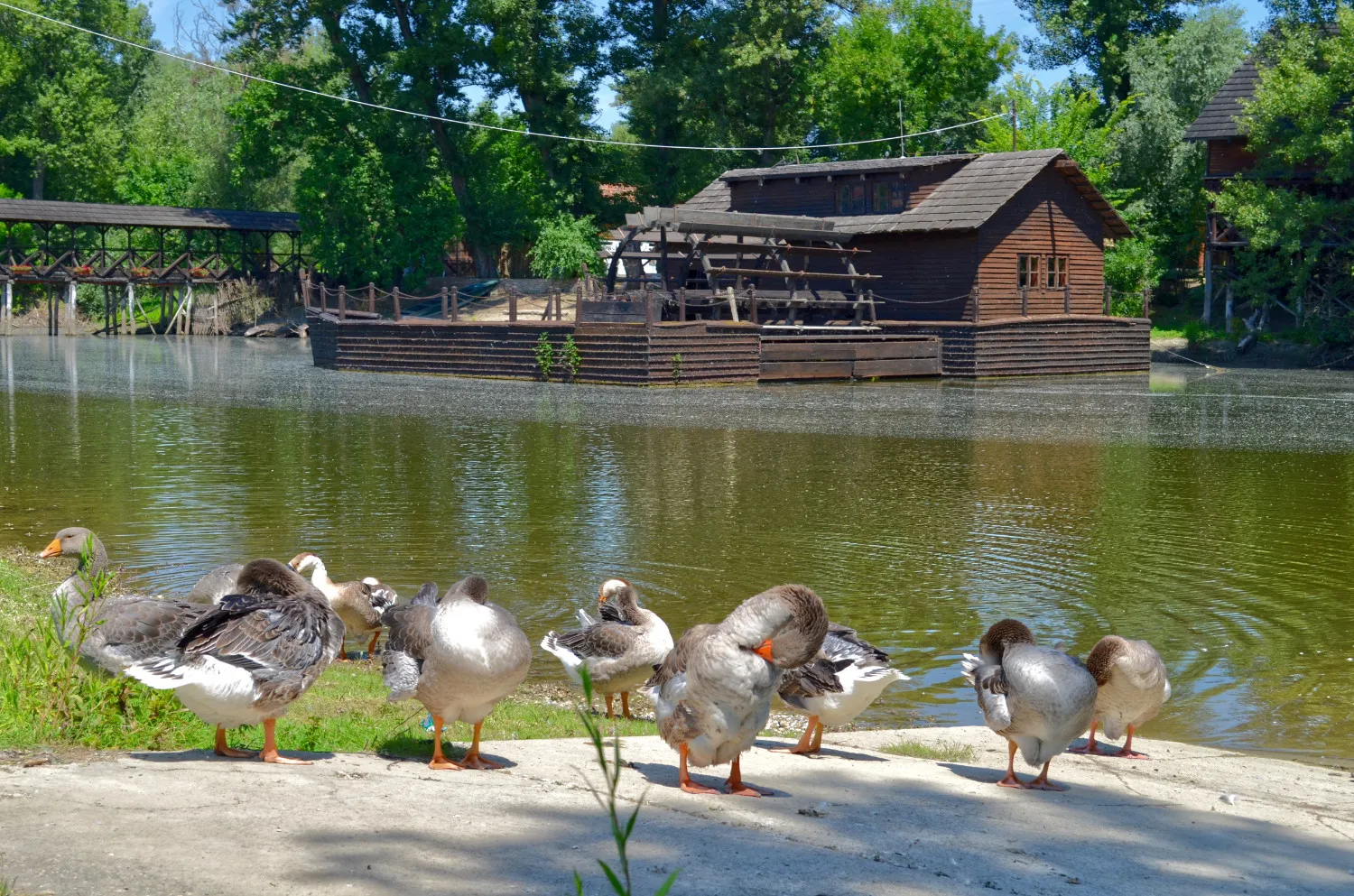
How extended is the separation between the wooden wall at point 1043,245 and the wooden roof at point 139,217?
36.2 m

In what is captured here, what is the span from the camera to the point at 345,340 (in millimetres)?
42656

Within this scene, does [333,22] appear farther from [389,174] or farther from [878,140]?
[878,140]

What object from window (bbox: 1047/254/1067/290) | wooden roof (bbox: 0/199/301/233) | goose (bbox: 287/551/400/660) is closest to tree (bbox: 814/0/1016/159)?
window (bbox: 1047/254/1067/290)

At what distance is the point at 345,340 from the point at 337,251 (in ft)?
69.5

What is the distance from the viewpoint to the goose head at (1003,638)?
7.31 m

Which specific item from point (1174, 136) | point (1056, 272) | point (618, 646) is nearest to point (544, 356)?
point (1056, 272)

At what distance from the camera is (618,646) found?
828cm

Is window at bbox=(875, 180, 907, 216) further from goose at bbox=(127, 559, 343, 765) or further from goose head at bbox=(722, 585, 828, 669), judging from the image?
goose head at bbox=(722, 585, 828, 669)

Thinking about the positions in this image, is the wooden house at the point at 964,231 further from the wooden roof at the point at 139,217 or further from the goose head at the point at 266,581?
the goose head at the point at 266,581

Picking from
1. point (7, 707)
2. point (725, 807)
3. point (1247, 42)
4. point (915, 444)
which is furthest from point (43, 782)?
point (1247, 42)

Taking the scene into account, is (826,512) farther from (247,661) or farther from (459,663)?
(247,661)

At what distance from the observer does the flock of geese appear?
6113mm

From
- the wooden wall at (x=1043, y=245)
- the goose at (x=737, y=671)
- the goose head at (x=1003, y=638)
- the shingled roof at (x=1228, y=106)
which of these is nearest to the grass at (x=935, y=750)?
the goose head at (x=1003, y=638)

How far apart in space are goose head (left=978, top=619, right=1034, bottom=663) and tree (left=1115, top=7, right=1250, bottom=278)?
53.7m
